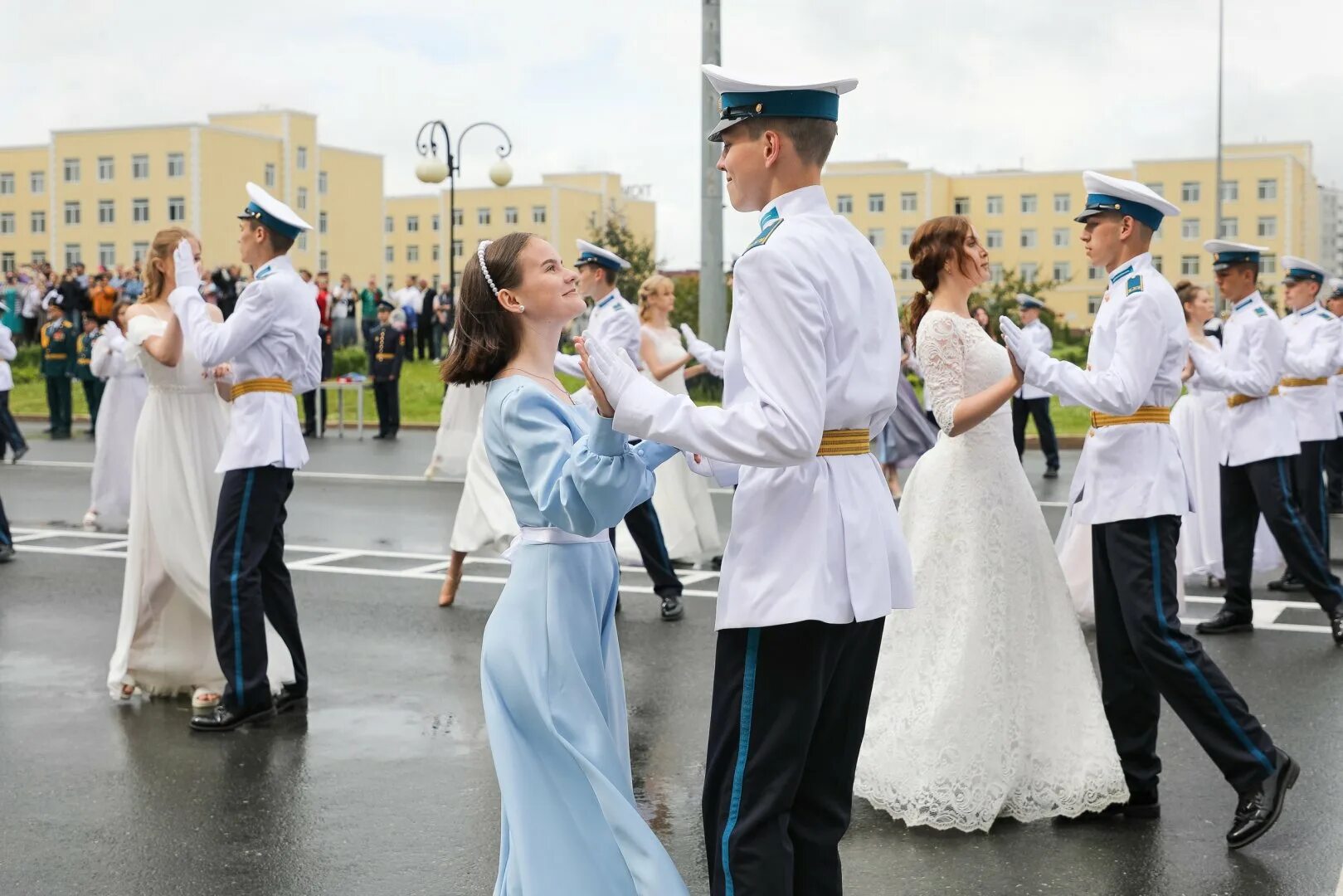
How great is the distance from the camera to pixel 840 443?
12.1 feet

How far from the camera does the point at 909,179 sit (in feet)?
359

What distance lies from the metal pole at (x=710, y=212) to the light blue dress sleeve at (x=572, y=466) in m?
14.1

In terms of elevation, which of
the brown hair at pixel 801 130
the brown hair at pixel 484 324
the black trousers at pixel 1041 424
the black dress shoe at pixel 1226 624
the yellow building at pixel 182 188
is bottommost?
the black dress shoe at pixel 1226 624

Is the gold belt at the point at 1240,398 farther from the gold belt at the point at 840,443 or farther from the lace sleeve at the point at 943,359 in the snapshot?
the gold belt at the point at 840,443

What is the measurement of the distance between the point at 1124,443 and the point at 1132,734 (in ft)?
3.41

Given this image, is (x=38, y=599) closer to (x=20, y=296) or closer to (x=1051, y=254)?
(x=20, y=296)

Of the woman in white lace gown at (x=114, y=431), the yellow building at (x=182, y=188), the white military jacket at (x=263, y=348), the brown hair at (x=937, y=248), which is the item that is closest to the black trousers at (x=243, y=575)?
the white military jacket at (x=263, y=348)

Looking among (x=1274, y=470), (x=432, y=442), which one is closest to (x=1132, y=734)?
(x=1274, y=470)

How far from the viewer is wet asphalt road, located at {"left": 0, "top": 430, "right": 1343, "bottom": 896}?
5.05 metres

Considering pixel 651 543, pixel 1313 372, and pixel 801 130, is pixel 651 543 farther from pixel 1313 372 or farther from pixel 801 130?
pixel 801 130

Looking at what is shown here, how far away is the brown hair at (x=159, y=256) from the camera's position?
708 cm

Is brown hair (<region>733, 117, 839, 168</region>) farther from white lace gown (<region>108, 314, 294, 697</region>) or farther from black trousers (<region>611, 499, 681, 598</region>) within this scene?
black trousers (<region>611, 499, 681, 598</region>)

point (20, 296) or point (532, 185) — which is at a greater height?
point (532, 185)

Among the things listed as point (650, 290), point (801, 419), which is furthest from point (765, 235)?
point (650, 290)
